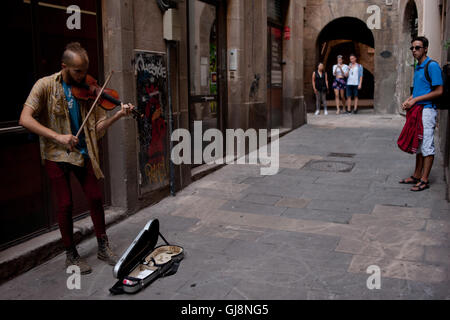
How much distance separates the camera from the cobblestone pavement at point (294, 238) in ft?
12.2

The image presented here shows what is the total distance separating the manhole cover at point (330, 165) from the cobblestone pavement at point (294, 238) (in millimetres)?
17

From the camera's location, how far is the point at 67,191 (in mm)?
3963

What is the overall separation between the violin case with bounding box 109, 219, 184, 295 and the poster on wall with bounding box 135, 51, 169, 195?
5.51 ft

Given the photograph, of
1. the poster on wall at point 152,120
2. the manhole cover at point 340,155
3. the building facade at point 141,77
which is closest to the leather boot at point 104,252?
the building facade at point 141,77

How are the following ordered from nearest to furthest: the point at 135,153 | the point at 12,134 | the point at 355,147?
the point at 12,134 → the point at 135,153 → the point at 355,147

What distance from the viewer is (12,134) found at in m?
4.20

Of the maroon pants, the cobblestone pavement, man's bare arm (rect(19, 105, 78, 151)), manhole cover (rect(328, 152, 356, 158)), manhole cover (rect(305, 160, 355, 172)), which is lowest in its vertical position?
the cobblestone pavement

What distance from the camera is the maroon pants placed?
3.92 m

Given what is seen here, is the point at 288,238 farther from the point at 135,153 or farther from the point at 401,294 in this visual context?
the point at 135,153

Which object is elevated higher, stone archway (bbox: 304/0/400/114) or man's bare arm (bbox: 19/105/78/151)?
stone archway (bbox: 304/0/400/114)

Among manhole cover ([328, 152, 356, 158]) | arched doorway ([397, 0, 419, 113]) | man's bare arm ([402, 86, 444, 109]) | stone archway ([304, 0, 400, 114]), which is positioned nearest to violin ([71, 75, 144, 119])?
man's bare arm ([402, 86, 444, 109])

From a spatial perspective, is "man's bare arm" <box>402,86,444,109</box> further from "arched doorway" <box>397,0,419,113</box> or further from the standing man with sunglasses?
"arched doorway" <box>397,0,419,113</box>
